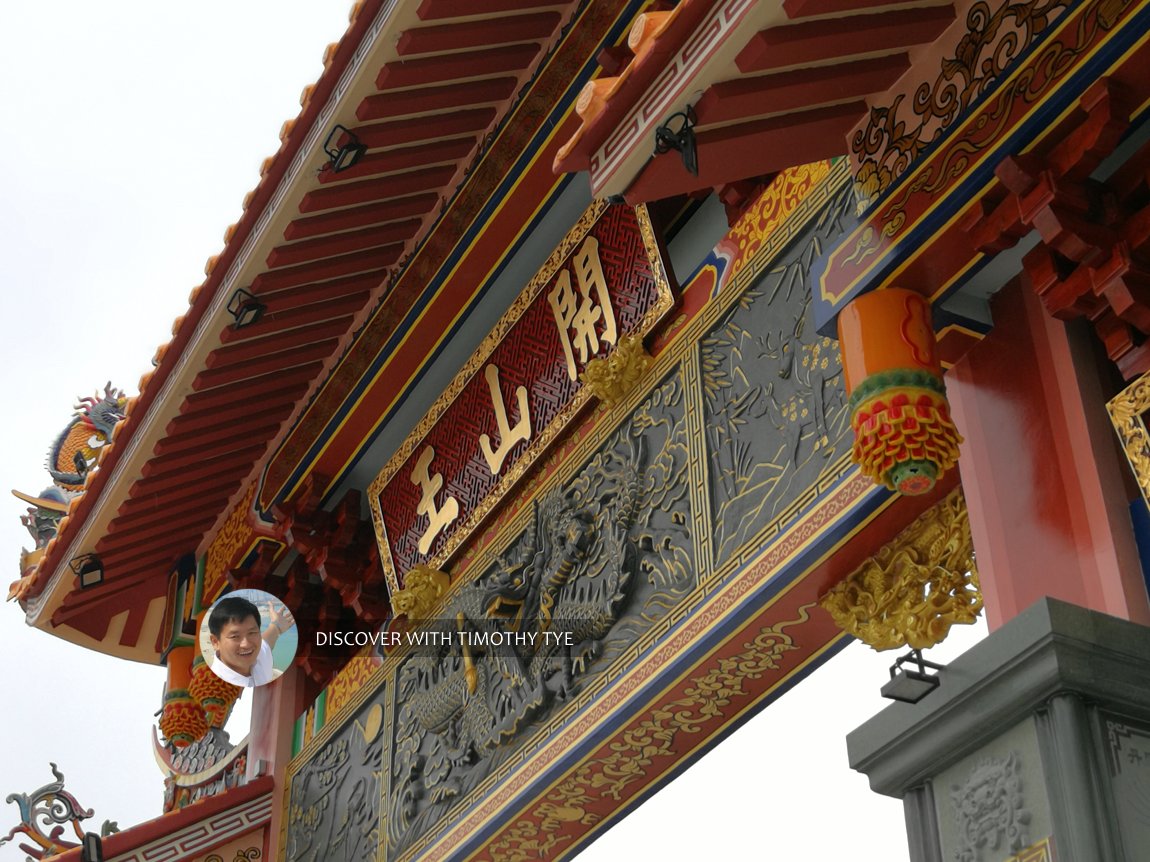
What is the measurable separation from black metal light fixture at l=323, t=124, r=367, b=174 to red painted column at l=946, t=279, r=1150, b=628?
8.58ft

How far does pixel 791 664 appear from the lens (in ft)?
15.0

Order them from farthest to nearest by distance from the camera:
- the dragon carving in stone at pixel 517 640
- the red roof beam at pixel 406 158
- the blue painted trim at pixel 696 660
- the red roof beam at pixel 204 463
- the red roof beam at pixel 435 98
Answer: the red roof beam at pixel 204 463
the red roof beam at pixel 406 158
the red roof beam at pixel 435 98
the dragon carving in stone at pixel 517 640
the blue painted trim at pixel 696 660

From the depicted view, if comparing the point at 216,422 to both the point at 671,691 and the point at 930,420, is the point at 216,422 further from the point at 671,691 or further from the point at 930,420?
the point at 930,420

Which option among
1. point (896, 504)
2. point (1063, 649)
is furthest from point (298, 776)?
point (1063, 649)

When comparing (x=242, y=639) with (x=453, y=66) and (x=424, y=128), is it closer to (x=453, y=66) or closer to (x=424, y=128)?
(x=424, y=128)

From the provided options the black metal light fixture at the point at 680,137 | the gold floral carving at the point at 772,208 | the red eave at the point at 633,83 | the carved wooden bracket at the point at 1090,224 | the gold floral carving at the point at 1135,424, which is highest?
the gold floral carving at the point at 772,208

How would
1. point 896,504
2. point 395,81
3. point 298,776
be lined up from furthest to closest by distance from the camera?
point 298,776, point 395,81, point 896,504

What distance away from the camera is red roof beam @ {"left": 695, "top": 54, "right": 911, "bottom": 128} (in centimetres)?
347

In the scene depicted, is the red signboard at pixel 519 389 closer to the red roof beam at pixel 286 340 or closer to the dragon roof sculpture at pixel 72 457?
the red roof beam at pixel 286 340

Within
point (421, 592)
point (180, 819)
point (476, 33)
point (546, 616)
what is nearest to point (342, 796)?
point (180, 819)

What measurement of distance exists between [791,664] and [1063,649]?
1.95 m

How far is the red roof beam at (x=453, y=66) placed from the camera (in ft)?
18.2

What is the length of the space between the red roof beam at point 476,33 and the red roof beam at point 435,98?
0.20m

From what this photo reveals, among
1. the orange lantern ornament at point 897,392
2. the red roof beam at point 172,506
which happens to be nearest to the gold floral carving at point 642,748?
the orange lantern ornament at point 897,392
